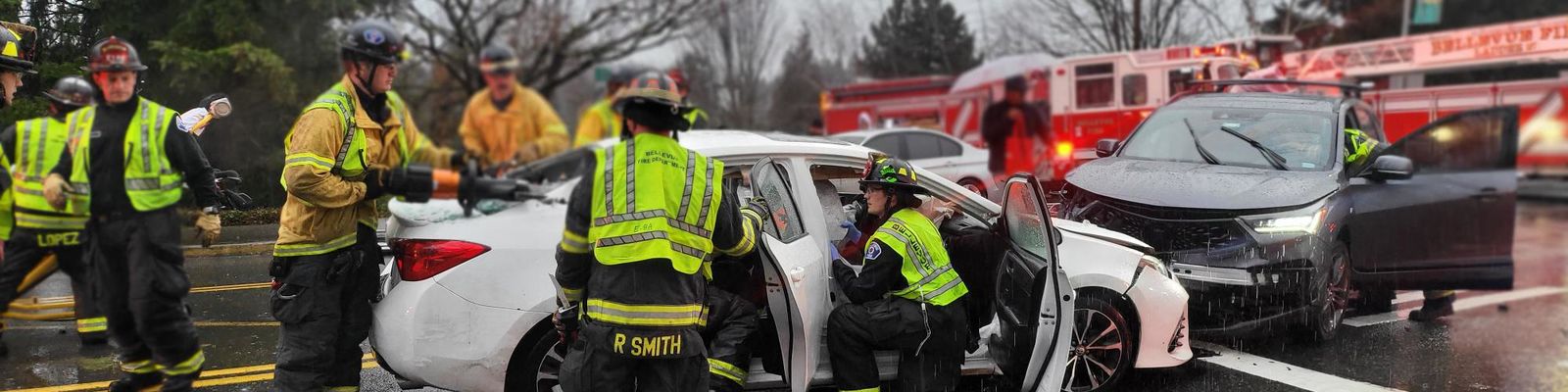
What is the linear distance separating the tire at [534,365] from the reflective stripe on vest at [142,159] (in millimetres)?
1373

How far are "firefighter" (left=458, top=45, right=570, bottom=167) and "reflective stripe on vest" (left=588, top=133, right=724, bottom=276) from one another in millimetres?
300

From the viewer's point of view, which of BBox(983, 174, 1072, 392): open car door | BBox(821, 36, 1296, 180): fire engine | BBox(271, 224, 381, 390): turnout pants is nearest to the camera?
BBox(271, 224, 381, 390): turnout pants

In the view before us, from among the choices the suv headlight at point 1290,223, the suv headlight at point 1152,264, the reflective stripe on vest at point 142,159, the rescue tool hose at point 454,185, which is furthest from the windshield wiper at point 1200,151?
the reflective stripe on vest at point 142,159

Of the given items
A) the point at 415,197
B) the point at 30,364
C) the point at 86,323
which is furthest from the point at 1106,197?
the point at 30,364

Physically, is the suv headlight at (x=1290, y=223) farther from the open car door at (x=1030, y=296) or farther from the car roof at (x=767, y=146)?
the car roof at (x=767, y=146)

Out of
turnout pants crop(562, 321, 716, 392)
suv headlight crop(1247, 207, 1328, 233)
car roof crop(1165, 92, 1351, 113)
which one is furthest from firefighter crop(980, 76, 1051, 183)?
turnout pants crop(562, 321, 716, 392)

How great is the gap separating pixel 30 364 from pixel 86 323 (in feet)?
6.24

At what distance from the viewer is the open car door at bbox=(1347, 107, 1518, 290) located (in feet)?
21.0

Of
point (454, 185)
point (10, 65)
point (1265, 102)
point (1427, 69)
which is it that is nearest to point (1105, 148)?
point (1265, 102)

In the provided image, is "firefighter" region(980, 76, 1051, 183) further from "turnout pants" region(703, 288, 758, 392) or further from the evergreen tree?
the evergreen tree

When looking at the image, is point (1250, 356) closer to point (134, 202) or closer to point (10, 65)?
point (134, 202)

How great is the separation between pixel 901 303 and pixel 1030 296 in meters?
0.54

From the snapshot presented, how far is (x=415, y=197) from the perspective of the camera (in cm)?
361

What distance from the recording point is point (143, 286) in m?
3.44
